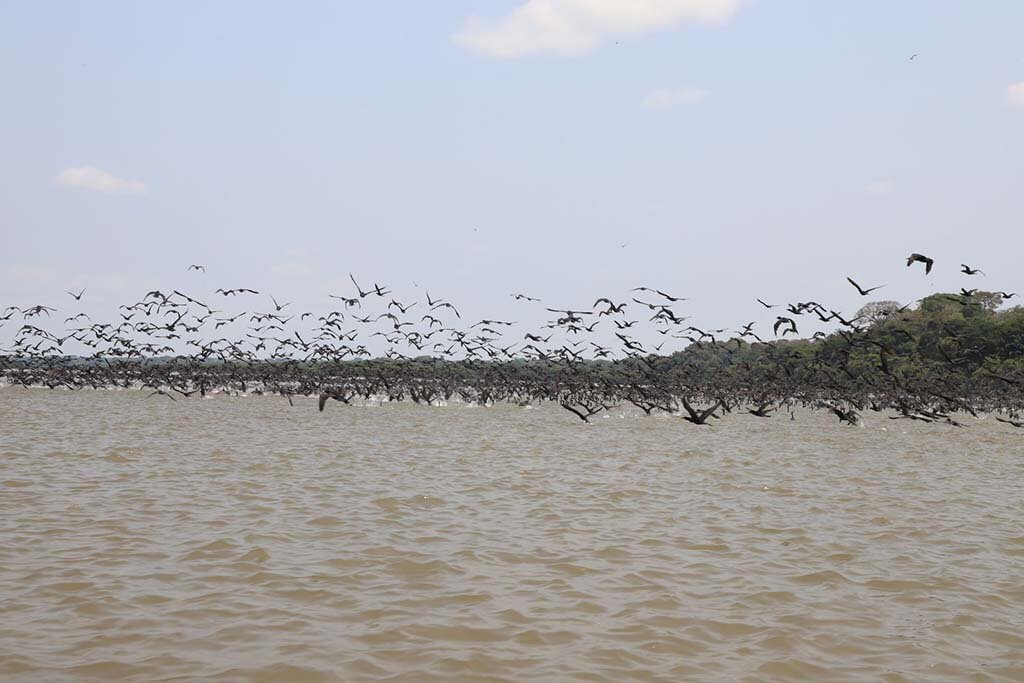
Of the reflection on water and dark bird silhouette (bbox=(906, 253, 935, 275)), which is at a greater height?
dark bird silhouette (bbox=(906, 253, 935, 275))

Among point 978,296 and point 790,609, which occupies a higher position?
Answer: point 978,296

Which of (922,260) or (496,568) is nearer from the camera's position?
(496,568)

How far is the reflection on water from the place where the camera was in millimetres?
6188

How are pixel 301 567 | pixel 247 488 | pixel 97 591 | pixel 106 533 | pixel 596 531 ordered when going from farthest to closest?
pixel 247 488 → pixel 596 531 → pixel 106 533 → pixel 301 567 → pixel 97 591

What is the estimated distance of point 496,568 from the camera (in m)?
8.70

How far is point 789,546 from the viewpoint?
10.2 metres

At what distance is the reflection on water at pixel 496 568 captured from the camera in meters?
6.19

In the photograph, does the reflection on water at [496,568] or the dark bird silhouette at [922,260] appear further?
the dark bird silhouette at [922,260]

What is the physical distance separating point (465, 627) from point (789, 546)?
4.93 m

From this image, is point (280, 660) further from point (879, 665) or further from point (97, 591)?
point (879, 665)

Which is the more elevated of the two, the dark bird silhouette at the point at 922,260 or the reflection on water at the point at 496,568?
the dark bird silhouette at the point at 922,260

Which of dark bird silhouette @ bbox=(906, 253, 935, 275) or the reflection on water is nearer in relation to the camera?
the reflection on water

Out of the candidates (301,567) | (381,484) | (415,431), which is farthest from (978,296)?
(301,567)

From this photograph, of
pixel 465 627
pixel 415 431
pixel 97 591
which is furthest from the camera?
pixel 415 431
